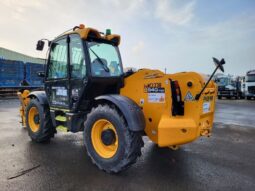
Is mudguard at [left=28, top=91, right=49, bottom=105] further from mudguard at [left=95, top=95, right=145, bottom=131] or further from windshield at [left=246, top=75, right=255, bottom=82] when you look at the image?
windshield at [left=246, top=75, right=255, bottom=82]

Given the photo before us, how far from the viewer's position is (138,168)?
3842 mm

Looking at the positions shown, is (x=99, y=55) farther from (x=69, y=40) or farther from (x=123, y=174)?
(x=123, y=174)

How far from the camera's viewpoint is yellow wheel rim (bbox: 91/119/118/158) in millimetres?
3830

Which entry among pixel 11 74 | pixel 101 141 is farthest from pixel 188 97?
pixel 11 74

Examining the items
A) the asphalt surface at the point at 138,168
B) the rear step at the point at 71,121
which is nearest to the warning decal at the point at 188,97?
the asphalt surface at the point at 138,168

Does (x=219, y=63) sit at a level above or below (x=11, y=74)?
below

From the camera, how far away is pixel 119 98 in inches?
146

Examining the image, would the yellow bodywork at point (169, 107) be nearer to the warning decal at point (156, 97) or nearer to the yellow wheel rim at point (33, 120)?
the warning decal at point (156, 97)

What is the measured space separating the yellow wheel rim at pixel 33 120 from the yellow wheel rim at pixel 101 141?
2158 millimetres

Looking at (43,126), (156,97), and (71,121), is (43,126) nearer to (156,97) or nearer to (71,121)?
(71,121)

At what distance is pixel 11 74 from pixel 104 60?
1667 cm

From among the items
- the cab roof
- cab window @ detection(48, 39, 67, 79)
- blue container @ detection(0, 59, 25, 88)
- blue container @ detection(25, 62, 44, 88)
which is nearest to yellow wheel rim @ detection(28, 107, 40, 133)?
cab window @ detection(48, 39, 67, 79)

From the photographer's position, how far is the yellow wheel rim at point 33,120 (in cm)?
550

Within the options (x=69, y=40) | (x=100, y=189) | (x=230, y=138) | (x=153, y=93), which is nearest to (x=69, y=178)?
(x=100, y=189)
